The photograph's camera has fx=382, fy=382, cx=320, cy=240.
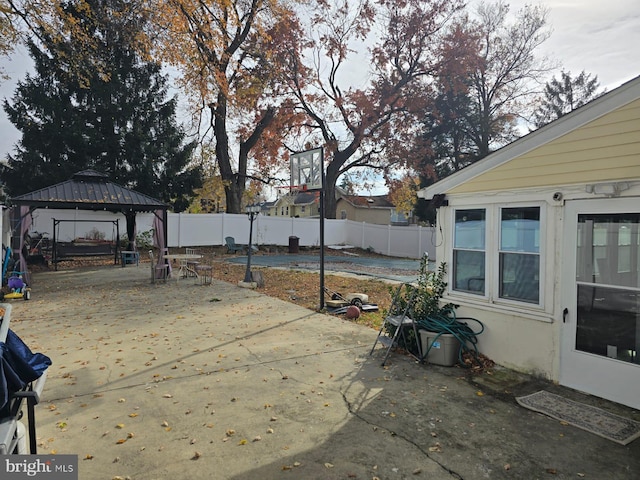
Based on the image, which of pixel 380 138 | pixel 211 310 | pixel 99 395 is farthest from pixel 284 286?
pixel 380 138

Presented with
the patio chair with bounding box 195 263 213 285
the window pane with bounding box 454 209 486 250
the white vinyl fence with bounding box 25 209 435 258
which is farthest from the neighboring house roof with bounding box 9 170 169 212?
the window pane with bounding box 454 209 486 250

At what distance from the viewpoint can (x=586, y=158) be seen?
12.7 feet

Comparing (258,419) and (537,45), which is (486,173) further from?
(537,45)

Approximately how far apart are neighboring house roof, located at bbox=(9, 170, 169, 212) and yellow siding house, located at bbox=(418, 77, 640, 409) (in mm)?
10480

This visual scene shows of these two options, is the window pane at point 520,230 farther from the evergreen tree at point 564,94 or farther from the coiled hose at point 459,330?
the evergreen tree at point 564,94

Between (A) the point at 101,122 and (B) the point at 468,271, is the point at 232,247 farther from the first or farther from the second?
(B) the point at 468,271

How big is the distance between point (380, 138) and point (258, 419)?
22.2 meters

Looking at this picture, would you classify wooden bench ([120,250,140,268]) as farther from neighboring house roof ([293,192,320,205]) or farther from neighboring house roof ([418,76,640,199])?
neighboring house roof ([293,192,320,205])

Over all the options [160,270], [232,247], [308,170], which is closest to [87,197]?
[160,270]

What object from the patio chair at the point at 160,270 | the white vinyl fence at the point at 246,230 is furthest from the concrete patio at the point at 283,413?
the white vinyl fence at the point at 246,230

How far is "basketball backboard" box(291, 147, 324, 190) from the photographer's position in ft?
27.8

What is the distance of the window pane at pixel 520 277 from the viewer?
434cm

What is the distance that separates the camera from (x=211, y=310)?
297 inches

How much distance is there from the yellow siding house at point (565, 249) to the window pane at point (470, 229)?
0.01 meters
